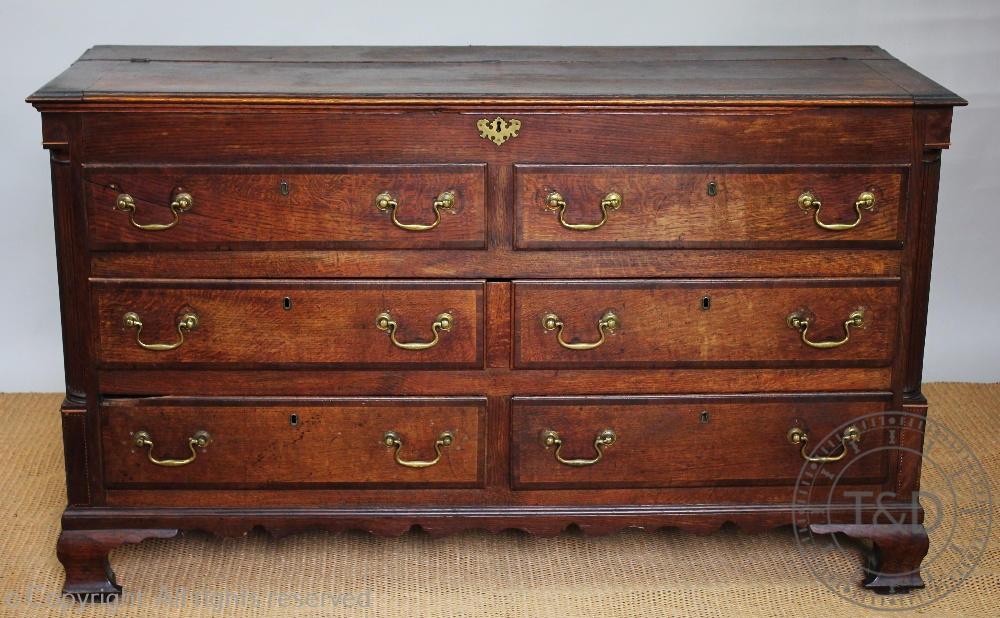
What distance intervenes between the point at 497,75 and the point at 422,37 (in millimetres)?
920

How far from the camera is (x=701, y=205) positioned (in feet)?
9.66

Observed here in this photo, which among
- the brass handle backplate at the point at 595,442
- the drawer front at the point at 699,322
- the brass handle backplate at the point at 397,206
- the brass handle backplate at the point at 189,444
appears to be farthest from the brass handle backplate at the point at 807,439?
the brass handle backplate at the point at 189,444

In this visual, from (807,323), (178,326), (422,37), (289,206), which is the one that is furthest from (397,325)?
(422,37)

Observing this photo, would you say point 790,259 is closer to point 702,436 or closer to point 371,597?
point 702,436

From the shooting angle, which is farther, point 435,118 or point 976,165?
point 976,165

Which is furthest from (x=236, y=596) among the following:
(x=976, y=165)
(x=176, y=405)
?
(x=976, y=165)

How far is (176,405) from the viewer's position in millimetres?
3039

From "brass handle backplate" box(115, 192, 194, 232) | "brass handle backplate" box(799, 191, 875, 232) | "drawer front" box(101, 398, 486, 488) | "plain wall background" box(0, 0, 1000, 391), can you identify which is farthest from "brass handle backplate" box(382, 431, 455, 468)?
"plain wall background" box(0, 0, 1000, 391)

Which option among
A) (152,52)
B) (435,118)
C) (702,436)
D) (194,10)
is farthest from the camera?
(194,10)

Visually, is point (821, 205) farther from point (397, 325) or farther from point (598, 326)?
point (397, 325)

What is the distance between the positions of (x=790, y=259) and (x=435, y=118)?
77 cm

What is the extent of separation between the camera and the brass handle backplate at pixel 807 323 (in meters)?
3.02

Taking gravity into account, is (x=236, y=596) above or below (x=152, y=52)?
below

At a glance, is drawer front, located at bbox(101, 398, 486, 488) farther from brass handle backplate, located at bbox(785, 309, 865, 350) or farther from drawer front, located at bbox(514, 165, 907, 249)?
brass handle backplate, located at bbox(785, 309, 865, 350)
